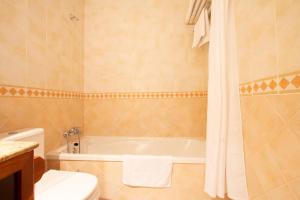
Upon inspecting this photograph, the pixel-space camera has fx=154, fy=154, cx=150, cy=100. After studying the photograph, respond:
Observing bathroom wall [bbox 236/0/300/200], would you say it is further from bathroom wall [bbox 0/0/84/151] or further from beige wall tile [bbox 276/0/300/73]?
bathroom wall [bbox 0/0/84/151]

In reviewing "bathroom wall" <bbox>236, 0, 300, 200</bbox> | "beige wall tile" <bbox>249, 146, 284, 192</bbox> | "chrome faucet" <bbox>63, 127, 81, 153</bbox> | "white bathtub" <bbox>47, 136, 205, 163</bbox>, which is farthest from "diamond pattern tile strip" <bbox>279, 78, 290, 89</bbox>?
"chrome faucet" <bbox>63, 127, 81, 153</bbox>

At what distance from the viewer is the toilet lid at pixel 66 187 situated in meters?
0.74

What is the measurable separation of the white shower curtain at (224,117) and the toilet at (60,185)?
69cm

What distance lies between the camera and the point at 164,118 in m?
1.89

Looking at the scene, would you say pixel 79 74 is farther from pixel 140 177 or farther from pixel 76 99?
pixel 140 177

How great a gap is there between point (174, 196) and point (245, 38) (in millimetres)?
1165

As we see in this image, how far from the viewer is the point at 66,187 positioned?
82cm

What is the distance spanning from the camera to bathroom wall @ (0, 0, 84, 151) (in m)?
1.01

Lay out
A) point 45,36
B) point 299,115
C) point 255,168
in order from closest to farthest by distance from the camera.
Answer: point 299,115 < point 255,168 < point 45,36

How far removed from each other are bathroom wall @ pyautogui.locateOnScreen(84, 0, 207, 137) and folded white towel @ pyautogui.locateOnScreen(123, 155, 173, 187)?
71cm

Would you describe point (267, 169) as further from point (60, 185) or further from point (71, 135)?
point (71, 135)

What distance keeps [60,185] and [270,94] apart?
1143 mm

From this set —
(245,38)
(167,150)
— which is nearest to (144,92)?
(167,150)

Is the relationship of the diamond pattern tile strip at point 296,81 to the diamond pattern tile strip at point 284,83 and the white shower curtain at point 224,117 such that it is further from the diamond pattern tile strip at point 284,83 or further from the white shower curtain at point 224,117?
the white shower curtain at point 224,117
